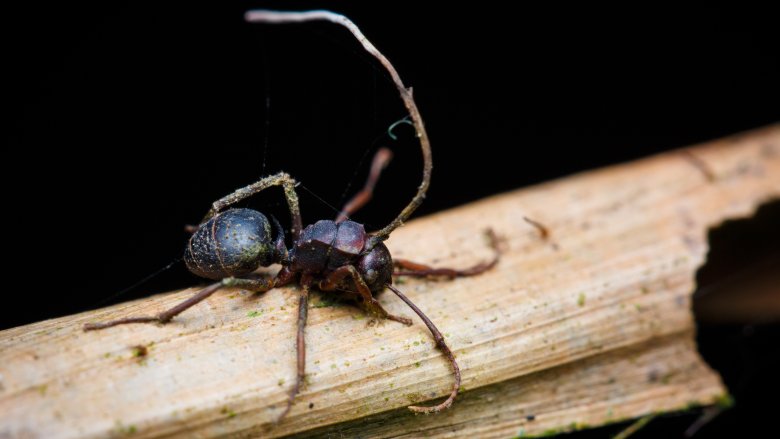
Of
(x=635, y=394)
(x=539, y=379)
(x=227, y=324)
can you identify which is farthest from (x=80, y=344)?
(x=635, y=394)

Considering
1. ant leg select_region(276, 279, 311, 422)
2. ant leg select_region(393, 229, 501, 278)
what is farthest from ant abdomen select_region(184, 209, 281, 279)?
ant leg select_region(393, 229, 501, 278)

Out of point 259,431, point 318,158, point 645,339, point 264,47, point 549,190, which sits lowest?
point 645,339

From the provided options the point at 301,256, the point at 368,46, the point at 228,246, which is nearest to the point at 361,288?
the point at 301,256

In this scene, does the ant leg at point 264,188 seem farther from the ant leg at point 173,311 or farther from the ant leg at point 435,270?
the ant leg at point 435,270

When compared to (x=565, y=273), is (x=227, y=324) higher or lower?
higher

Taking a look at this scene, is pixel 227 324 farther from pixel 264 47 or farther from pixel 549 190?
pixel 549 190

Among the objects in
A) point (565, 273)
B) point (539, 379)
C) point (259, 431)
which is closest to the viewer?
point (259, 431)

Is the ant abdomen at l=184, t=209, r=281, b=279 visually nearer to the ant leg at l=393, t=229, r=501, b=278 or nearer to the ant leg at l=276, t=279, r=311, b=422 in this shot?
the ant leg at l=276, t=279, r=311, b=422
